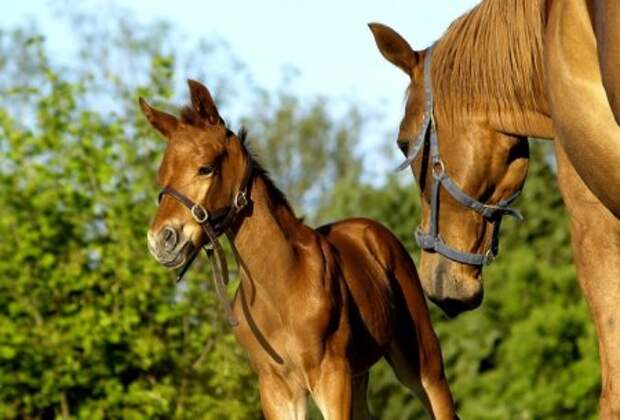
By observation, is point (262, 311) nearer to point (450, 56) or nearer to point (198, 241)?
point (198, 241)

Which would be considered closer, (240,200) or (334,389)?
(334,389)

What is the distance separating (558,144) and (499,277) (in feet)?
50.7

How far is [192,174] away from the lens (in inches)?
261

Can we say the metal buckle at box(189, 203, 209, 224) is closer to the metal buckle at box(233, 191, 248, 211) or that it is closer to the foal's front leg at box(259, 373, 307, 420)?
the metal buckle at box(233, 191, 248, 211)

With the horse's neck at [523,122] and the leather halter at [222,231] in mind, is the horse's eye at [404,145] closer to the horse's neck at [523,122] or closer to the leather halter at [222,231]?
the horse's neck at [523,122]

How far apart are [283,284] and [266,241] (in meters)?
0.25

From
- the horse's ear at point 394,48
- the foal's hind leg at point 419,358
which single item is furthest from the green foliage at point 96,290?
the horse's ear at point 394,48

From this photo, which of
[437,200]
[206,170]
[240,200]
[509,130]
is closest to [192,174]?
[206,170]

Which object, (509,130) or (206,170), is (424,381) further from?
(509,130)

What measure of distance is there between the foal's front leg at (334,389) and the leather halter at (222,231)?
0.20 m

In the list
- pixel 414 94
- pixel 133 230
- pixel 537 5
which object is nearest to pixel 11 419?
pixel 133 230

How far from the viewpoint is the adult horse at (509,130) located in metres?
2.50

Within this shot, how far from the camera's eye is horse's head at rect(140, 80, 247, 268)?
6.51m

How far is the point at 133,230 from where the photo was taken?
11.4m
